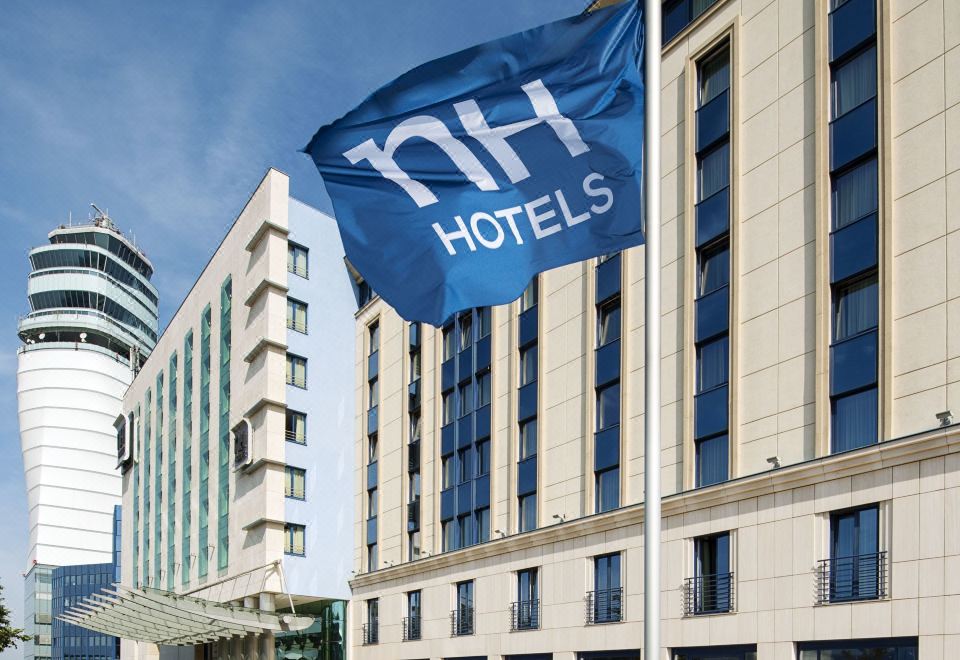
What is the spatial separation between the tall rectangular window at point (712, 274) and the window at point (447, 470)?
17.6m

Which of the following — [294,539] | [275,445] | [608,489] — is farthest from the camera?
[294,539]

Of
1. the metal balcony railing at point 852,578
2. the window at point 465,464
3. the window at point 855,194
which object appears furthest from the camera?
the window at point 465,464

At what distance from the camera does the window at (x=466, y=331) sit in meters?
47.3

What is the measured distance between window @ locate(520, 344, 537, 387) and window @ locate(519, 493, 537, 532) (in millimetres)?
4212

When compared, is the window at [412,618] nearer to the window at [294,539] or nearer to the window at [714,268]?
the window at [294,539]

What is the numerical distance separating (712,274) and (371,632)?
28.4 meters

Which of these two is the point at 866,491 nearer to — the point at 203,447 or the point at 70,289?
the point at 203,447

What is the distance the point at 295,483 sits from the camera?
56.5 m

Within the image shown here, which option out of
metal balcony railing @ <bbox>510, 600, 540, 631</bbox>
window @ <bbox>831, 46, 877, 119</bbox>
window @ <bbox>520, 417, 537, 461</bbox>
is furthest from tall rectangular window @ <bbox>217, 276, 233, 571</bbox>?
window @ <bbox>831, 46, 877, 119</bbox>

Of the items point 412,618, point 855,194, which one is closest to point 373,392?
point 412,618

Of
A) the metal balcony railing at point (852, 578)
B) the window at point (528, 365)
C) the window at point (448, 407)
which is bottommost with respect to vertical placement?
the metal balcony railing at point (852, 578)

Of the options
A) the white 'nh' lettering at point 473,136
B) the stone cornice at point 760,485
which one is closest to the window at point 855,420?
the stone cornice at point 760,485

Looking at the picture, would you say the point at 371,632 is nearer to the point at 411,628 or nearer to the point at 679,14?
the point at 411,628

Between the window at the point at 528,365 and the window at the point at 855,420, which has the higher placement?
the window at the point at 528,365
